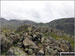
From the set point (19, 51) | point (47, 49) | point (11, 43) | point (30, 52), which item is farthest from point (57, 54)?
point (11, 43)

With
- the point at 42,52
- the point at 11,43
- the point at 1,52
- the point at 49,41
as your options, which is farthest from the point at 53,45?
the point at 1,52

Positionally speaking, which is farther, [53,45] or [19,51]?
[53,45]

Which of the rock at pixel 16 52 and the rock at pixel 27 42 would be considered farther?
the rock at pixel 27 42

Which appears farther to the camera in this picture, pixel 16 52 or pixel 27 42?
pixel 27 42

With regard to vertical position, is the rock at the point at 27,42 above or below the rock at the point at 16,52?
above

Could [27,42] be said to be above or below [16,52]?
above

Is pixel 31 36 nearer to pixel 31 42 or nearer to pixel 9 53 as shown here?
pixel 31 42

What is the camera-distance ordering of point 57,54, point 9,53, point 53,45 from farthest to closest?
point 53,45 < point 57,54 < point 9,53

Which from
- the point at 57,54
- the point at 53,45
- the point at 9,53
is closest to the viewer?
the point at 9,53

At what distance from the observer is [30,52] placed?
41.2 metres

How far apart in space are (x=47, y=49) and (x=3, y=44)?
1261 cm

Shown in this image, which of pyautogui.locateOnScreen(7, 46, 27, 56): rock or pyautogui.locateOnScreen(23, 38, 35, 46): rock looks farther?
pyautogui.locateOnScreen(23, 38, 35, 46): rock

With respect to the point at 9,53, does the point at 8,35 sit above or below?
above

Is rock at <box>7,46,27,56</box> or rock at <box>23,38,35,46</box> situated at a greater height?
rock at <box>23,38,35,46</box>
